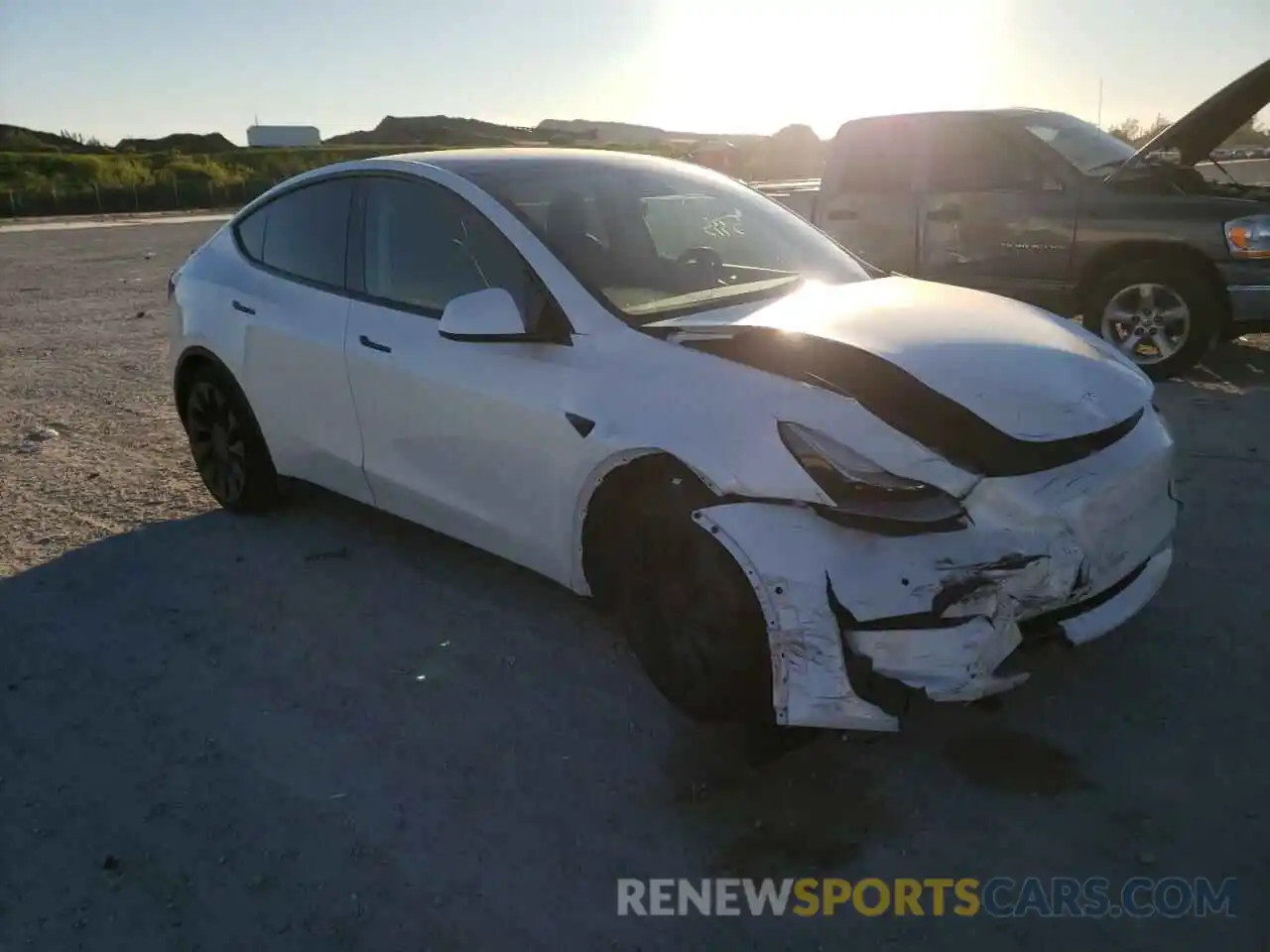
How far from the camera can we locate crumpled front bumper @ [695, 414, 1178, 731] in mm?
2553

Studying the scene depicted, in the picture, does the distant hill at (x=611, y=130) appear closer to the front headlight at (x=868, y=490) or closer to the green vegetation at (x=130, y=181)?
the green vegetation at (x=130, y=181)

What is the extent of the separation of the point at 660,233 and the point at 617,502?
134 centimetres

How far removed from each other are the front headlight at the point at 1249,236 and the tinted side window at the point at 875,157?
2370mm

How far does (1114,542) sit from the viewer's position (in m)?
2.86

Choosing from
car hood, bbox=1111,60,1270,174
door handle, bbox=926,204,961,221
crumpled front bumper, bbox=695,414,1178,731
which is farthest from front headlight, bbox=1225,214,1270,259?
crumpled front bumper, bbox=695,414,1178,731

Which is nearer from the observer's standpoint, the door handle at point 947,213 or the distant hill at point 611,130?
the door handle at point 947,213

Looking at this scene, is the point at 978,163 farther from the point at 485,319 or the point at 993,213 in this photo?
the point at 485,319

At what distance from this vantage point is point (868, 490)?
265cm

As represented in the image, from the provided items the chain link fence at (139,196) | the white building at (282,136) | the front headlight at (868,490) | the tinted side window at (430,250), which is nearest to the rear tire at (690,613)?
the front headlight at (868,490)

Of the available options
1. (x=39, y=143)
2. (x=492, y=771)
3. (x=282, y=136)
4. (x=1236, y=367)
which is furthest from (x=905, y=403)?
(x=282, y=136)

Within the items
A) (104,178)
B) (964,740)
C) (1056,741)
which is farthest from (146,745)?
(104,178)

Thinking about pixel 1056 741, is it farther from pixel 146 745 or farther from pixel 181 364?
pixel 181 364

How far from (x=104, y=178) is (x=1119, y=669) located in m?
52.6

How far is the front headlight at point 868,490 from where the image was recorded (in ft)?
8.60
